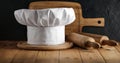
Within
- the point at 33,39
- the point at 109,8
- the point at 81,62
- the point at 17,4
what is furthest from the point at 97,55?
the point at 17,4

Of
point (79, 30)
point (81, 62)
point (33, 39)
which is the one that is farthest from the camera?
point (79, 30)

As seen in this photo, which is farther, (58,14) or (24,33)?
(24,33)

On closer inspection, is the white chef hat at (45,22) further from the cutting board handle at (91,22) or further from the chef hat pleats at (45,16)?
the cutting board handle at (91,22)

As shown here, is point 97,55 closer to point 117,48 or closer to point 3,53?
point 117,48

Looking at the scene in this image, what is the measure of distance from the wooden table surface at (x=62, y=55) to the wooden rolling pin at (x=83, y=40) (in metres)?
0.02

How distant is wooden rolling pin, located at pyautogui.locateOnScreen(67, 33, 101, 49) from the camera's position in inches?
42.7

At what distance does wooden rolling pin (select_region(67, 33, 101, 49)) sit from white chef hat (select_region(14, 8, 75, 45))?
6cm

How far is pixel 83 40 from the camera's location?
1.13m

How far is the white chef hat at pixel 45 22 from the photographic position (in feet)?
3.43

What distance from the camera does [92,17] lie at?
1340 mm

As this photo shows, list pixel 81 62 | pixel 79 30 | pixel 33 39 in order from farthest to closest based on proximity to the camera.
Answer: pixel 79 30 → pixel 33 39 → pixel 81 62

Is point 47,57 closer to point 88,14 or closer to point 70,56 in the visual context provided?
point 70,56

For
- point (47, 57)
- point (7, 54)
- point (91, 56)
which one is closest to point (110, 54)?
point (91, 56)

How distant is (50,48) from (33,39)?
0.27 ft
